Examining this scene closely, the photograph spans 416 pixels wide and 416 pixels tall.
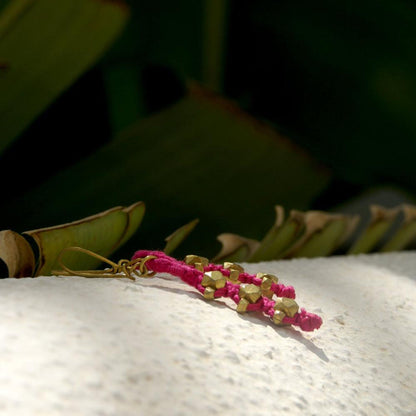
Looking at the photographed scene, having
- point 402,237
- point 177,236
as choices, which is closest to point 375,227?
point 402,237

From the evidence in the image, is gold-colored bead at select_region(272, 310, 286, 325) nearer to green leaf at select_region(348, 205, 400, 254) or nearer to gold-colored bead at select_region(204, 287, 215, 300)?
gold-colored bead at select_region(204, 287, 215, 300)

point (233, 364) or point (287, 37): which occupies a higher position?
point (287, 37)

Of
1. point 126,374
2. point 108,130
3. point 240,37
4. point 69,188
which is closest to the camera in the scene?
point 126,374

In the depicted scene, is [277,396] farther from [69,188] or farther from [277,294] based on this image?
[69,188]

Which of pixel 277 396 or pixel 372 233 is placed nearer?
pixel 277 396

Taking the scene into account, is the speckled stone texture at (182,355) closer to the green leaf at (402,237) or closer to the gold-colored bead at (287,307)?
the gold-colored bead at (287,307)

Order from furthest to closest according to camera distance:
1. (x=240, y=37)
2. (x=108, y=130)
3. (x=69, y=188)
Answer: (x=240, y=37), (x=108, y=130), (x=69, y=188)

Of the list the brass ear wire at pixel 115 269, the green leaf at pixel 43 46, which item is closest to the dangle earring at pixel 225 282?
the brass ear wire at pixel 115 269

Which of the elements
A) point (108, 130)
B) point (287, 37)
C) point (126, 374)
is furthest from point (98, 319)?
point (287, 37)
